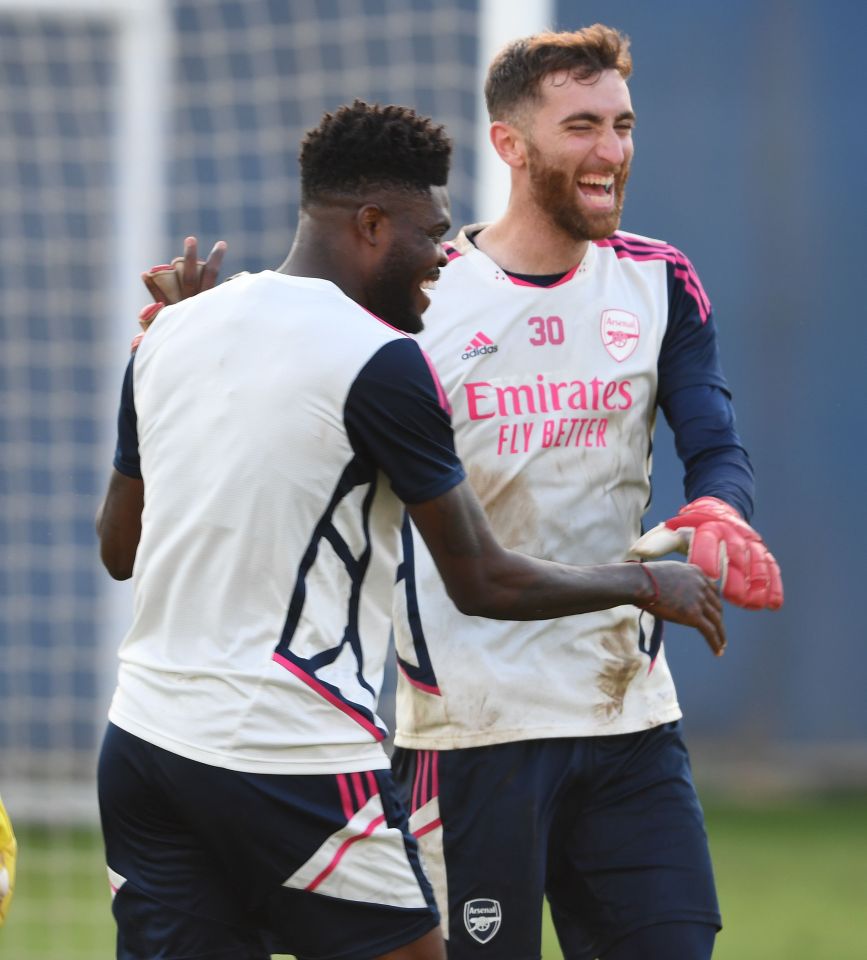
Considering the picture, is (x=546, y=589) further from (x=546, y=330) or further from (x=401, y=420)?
(x=546, y=330)

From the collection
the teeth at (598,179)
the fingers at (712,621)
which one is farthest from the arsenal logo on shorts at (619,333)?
the fingers at (712,621)

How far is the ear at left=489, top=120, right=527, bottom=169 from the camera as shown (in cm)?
412

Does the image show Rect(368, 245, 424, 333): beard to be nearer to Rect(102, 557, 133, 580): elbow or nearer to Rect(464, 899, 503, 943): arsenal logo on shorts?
Rect(102, 557, 133, 580): elbow

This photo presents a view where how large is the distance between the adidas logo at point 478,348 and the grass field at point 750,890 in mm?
3112

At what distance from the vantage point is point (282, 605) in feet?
9.87

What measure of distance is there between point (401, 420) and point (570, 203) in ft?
3.91

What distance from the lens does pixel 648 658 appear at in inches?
158

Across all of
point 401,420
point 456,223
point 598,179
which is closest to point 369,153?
point 401,420

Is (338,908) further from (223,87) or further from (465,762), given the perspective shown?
(223,87)

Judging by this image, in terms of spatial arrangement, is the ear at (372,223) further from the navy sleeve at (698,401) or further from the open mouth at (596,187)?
the navy sleeve at (698,401)

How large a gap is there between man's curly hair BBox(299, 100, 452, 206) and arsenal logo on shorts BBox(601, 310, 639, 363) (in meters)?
0.83

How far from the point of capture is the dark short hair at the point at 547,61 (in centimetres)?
404

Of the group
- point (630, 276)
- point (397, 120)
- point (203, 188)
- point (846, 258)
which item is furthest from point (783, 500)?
point (397, 120)

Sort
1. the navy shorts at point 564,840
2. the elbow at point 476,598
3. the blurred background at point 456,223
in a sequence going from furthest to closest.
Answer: the blurred background at point 456,223 < the navy shorts at point 564,840 < the elbow at point 476,598
